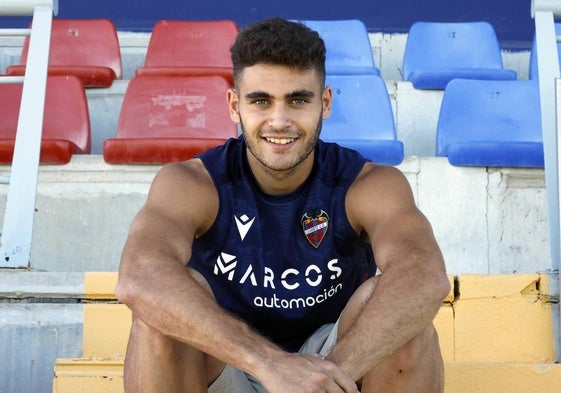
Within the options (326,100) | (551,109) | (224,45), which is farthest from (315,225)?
(224,45)

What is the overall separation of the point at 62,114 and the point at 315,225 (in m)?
1.89

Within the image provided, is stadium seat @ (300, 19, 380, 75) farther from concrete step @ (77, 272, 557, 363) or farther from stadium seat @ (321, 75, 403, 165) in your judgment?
concrete step @ (77, 272, 557, 363)

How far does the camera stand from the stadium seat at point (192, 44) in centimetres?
438

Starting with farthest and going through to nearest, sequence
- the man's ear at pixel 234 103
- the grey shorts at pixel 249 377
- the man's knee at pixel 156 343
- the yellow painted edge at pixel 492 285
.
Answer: the yellow painted edge at pixel 492 285 → the man's ear at pixel 234 103 → the grey shorts at pixel 249 377 → the man's knee at pixel 156 343

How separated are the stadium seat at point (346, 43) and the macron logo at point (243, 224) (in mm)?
2277

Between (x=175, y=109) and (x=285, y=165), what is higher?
(x=175, y=109)

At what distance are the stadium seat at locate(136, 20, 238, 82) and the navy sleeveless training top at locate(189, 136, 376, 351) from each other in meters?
2.23

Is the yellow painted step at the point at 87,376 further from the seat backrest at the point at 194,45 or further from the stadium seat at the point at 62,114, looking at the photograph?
the seat backrest at the point at 194,45

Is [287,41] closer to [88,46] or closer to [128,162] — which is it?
[128,162]

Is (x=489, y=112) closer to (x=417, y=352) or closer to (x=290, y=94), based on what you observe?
(x=290, y=94)

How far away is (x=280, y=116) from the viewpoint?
2.13 m

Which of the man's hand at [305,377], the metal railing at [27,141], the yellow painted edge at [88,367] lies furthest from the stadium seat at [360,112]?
the man's hand at [305,377]

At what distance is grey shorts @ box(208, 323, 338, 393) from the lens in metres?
1.99

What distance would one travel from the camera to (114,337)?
242 centimetres
